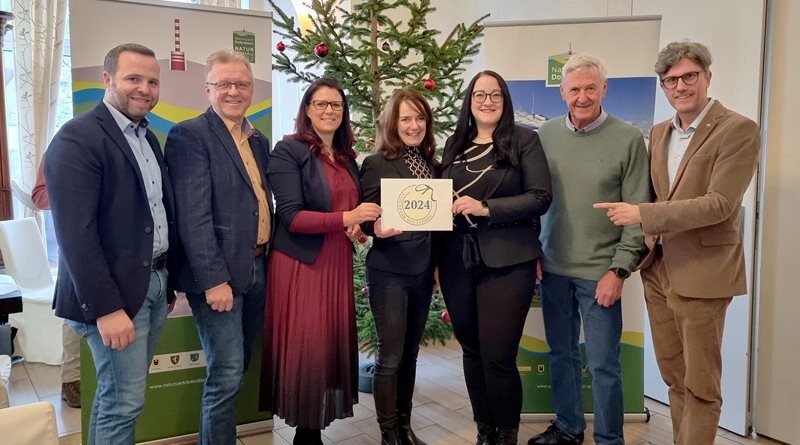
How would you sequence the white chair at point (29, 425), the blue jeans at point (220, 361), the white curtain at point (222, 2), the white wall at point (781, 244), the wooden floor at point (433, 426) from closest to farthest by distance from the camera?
the white chair at point (29, 425), the blue jeans at point (220, 361), the white wall at point (781, 244), the wooden floor at point (433, 426), the white curtain at point (222, 2)

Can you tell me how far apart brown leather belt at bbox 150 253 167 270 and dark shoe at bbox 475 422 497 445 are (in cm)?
148

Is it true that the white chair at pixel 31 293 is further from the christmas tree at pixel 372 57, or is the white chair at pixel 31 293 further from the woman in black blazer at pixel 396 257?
the woman in black blazer at pixel 396 257

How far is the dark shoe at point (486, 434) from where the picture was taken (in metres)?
2.56

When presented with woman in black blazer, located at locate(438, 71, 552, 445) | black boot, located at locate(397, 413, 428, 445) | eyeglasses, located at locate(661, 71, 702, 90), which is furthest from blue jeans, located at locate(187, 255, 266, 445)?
eyeglasses, located at locate(661, 71, 702, 90)

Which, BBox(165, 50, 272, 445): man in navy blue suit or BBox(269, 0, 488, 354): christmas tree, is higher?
BBox(269, 0, 488, 354): christmas tree

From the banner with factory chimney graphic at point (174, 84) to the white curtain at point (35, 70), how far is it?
2409 millimetres

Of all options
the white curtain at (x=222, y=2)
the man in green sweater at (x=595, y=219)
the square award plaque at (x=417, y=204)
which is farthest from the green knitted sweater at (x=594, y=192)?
the white curtain at (x=222, y=2)

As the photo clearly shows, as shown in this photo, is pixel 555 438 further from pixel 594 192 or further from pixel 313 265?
pixel 313 265

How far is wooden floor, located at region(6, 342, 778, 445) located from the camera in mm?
2953

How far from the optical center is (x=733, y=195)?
2.10 m

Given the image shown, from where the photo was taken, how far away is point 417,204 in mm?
2279

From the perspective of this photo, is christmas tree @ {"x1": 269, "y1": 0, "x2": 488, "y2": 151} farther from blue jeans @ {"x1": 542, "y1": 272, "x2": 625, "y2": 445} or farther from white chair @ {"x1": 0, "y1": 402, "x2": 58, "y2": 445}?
white chair @ {"x1": 0, "y1": 402, "x2": 58, "y2": 445}

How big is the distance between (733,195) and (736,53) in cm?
129

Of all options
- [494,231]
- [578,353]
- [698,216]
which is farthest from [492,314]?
[698,216]
